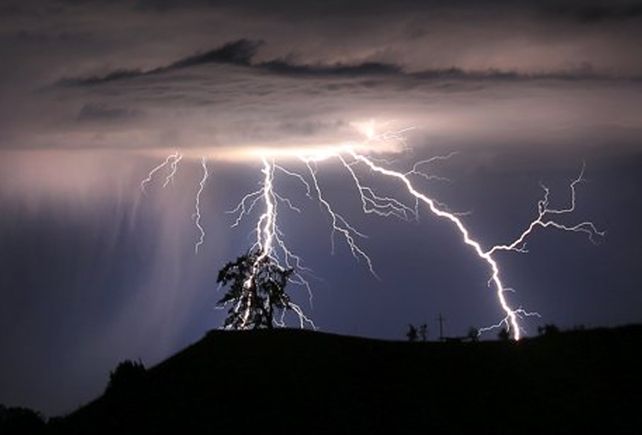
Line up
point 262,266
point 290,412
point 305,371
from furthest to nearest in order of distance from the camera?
point 262,266 < point 305,371 < point 290,412

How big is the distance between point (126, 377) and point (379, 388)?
30.4 ft

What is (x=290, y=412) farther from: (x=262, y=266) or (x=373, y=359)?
(x=262, y=266)

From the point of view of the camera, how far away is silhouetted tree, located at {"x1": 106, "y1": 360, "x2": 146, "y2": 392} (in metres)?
39.7

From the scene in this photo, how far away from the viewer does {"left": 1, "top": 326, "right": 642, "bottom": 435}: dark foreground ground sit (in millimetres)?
33188

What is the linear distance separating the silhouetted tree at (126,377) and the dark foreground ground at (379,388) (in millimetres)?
67

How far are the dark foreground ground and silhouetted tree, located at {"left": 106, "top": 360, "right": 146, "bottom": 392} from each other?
0.22 feet

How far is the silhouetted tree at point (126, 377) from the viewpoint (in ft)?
130

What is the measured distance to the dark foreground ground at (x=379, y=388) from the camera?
33.2m

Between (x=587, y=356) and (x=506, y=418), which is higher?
(x=587, y=356)

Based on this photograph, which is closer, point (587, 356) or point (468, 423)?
point (468, 423)

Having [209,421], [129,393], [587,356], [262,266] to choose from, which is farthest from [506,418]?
[262,266]

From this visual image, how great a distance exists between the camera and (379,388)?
35.2 meters

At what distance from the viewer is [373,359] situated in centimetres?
3741

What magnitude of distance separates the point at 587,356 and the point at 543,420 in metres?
4.14
